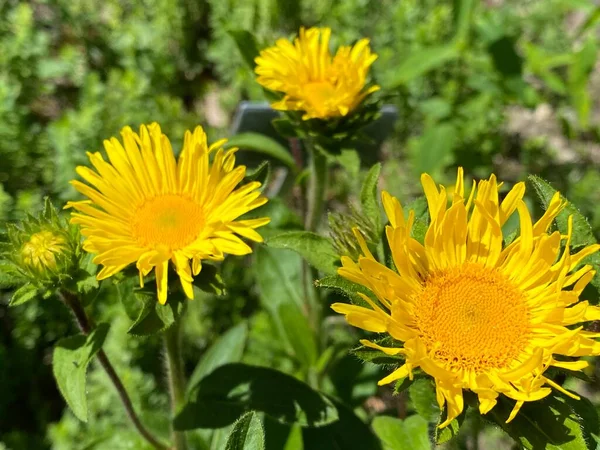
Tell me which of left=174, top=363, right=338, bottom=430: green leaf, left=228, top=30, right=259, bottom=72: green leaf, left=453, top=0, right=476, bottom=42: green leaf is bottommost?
left=174, top=363, right=338, bottom=430: green leaf

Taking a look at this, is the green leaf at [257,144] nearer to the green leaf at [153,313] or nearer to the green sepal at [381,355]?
the green leaf at [153,313]

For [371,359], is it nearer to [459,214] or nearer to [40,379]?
[459,214]

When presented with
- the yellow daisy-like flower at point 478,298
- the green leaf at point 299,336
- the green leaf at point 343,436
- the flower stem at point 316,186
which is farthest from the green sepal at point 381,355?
the green leaf at point 299,336

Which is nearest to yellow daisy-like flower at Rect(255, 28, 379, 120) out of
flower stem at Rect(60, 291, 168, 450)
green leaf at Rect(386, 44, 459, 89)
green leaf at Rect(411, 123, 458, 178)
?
flower stem at Rect(60, 291, 168, 450)

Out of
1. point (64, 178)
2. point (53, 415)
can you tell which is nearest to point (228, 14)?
point (64, 178)

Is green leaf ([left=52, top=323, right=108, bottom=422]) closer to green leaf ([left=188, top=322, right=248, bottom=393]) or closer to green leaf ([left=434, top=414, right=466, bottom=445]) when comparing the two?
green leaf ([left=188, top=322, right=248, bottom=393])

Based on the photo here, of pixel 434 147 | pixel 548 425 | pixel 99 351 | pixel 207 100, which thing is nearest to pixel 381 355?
pixel 548 425
